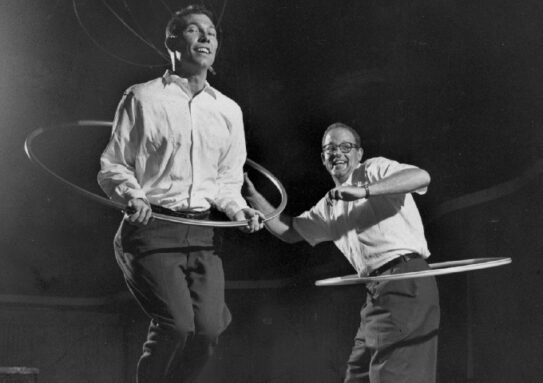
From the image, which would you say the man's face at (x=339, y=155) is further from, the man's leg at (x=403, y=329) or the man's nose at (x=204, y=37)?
the man's nose at (x=204, y=37)

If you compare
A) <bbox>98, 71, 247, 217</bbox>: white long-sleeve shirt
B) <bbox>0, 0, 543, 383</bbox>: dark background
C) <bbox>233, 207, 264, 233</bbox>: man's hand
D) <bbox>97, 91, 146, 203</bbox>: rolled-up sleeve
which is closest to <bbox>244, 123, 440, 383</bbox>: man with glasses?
<bbox>233, 207, 264, 233</bbox>: man's hand

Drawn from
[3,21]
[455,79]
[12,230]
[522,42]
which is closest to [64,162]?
[3,21]

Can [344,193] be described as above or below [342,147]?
below

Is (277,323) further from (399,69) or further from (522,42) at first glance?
(522,42)

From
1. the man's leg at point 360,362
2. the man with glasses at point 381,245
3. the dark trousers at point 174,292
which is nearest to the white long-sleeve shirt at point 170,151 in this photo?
the dark trousers at point 174,292

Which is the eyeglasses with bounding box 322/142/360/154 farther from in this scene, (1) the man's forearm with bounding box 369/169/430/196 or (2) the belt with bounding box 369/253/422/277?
(2) the belt with bounding box 369/253/422/277

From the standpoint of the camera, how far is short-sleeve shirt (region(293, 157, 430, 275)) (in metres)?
4.24

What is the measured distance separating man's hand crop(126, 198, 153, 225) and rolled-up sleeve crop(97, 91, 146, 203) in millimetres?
105

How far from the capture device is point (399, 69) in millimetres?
5883

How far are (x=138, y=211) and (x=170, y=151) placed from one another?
440 millimetres

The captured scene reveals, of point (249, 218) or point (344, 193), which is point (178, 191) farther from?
point (344, 193)

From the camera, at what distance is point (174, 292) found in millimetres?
3109

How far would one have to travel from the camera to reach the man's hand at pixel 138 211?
302 centimetres

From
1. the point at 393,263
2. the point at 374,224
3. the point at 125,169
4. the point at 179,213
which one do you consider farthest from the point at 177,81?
the point at 393,263
